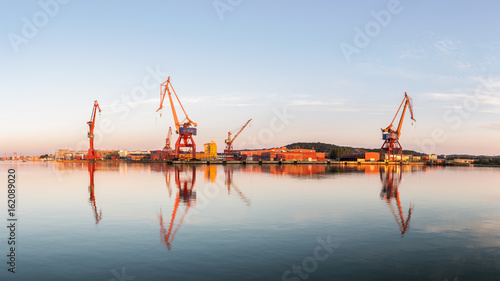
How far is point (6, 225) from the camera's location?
61.2ft

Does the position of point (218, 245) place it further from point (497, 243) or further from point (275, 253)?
point (497, 243)

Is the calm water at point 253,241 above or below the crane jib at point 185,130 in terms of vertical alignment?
below

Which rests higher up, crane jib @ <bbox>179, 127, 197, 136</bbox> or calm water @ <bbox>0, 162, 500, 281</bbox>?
crane jib @ <bbox>179, 127, 197, 136</bbox>

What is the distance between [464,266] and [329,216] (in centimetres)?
995

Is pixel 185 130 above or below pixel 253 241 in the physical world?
above

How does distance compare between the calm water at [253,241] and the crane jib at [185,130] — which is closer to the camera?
the calm water at [253,241]

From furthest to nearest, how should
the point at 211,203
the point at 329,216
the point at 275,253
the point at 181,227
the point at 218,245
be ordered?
the point at 211,203
the point at 329,216
the point at 181,227
the point at 218,245
the point at 275,253

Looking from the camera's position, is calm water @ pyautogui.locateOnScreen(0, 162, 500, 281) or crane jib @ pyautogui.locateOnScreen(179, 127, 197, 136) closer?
calm water @ pyautogui.locateOnScreen(0, 162, 500, 281)

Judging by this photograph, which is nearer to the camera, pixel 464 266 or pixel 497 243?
pixel 464 266

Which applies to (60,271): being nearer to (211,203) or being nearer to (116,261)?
(116,261)

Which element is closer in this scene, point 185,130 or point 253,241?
point 253,241

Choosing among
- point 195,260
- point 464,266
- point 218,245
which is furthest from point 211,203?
point 464,266

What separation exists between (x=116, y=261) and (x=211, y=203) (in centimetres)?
1453

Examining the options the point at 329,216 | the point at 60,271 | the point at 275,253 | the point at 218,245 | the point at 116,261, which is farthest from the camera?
the point at 329,216
